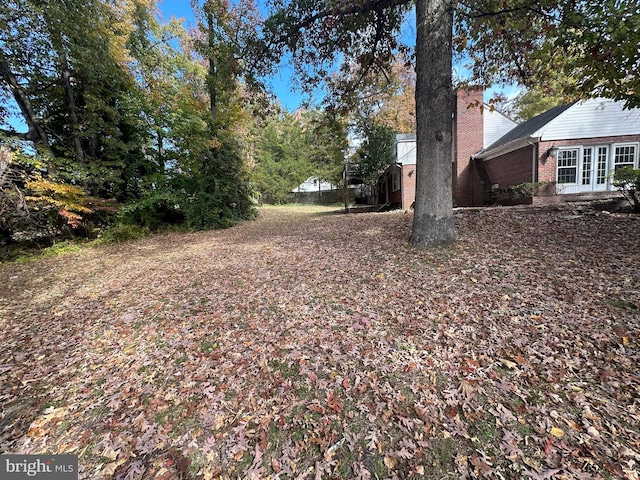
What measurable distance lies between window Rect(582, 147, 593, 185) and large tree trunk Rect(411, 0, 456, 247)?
1052 centimetres

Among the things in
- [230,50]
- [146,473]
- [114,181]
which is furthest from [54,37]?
[146,473]

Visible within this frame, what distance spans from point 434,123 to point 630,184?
5.99m

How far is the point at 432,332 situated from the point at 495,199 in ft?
41.9

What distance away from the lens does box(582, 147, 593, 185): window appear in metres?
11.7

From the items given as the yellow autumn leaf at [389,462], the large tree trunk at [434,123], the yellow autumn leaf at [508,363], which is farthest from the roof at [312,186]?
the yellow autumn leaf at [389,462]

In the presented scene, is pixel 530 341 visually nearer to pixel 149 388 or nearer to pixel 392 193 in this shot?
pixel 149 388

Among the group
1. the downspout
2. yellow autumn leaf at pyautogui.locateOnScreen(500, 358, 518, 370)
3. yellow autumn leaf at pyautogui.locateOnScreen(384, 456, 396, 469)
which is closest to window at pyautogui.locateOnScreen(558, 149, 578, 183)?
the downspout

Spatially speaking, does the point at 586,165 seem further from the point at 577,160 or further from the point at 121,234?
the point at 121,234

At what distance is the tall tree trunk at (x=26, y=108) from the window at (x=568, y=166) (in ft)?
61.0

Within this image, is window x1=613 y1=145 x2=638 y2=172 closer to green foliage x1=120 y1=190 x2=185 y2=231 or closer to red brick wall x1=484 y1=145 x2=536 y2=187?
red brick wall x1=484 y1=145 x2=536 y2=187

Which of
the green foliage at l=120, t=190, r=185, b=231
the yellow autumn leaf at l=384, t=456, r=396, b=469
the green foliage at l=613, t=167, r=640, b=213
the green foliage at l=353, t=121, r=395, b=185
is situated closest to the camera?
the yellow autumn leaf at l=384, t=456, r=396, b=469

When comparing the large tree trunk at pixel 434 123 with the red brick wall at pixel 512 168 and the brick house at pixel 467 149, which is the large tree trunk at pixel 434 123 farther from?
the brick house at pixel 467 149

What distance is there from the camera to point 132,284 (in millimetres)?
5270

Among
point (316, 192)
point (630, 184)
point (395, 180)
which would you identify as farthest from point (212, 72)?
point (316, 192)
